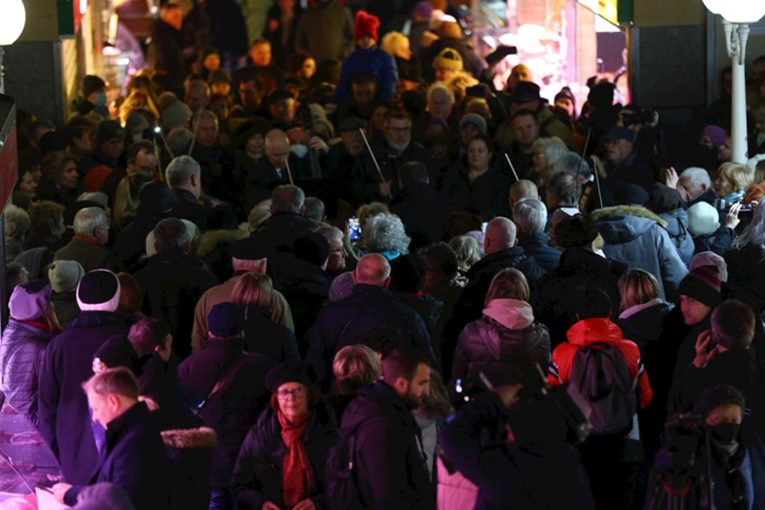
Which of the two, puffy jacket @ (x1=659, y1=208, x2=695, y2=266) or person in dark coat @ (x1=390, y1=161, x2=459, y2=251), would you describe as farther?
person in dark coat @ (x1=390, y1=161, x2=459, y2=251)

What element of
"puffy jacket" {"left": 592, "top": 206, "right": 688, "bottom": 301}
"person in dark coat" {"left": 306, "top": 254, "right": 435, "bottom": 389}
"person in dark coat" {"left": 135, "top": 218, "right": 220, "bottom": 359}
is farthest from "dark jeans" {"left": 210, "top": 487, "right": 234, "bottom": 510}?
"puffy jacket" {"left": 592, "top": 206, "right": 688, "bottom": 301}

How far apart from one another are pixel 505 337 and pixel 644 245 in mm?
2771

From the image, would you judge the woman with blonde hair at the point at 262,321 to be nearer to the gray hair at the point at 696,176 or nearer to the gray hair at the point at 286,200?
the gray hair at the point at 286,200

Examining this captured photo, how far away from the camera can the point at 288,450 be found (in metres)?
8.66

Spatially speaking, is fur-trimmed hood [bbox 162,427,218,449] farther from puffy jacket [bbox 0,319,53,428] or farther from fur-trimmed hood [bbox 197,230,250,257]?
fur-trimmed hood [bbox 197,230,250,257]

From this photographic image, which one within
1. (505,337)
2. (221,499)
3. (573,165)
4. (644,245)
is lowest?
(221,499)

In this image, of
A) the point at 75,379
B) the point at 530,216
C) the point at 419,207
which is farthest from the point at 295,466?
the point at 419,207

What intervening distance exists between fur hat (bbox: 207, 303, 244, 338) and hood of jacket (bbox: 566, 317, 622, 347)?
1.70 meters

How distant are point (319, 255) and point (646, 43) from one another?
8370 millimetres

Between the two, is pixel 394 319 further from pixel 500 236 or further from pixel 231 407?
pixel 500 236

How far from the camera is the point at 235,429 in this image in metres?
9.17

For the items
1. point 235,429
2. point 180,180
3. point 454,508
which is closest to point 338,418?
point 235,429

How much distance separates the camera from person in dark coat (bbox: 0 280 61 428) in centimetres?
988

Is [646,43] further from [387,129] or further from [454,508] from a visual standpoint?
[454,508]
